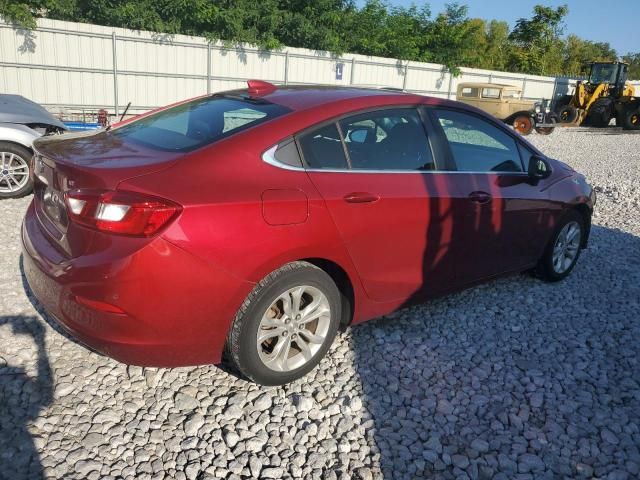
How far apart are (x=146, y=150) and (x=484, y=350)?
241 cm

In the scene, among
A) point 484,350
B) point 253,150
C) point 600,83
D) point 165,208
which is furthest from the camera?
point 600,83

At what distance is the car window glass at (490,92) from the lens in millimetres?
19516

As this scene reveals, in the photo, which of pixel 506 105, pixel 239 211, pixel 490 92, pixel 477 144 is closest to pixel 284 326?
pixel 239 211

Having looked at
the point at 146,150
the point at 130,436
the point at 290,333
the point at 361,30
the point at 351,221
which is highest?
the point at 361,30

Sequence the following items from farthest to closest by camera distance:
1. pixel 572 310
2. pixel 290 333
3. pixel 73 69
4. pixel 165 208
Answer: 1. pixel 73 69
2. pixel 572 310
3. pixel 290 333
4. pixel 165 208

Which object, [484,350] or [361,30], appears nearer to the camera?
[484,350]

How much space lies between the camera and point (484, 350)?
3625 mm

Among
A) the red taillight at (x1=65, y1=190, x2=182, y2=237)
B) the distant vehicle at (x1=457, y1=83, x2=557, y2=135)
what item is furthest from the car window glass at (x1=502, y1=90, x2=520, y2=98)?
the red taillight at (x1=65, y1=190, x2=182, y2=237)

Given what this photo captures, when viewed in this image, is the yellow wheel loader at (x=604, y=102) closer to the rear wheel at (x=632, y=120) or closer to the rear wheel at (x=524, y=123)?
the rear wheel at (x=632, y=120)

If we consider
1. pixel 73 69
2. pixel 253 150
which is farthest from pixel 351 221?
pixel 73 69

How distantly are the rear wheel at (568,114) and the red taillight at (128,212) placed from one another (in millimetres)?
22941

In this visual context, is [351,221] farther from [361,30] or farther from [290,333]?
[361,30]

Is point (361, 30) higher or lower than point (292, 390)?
higher

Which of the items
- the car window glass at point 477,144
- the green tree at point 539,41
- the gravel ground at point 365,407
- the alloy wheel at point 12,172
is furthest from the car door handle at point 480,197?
the green tree at point 539,41
